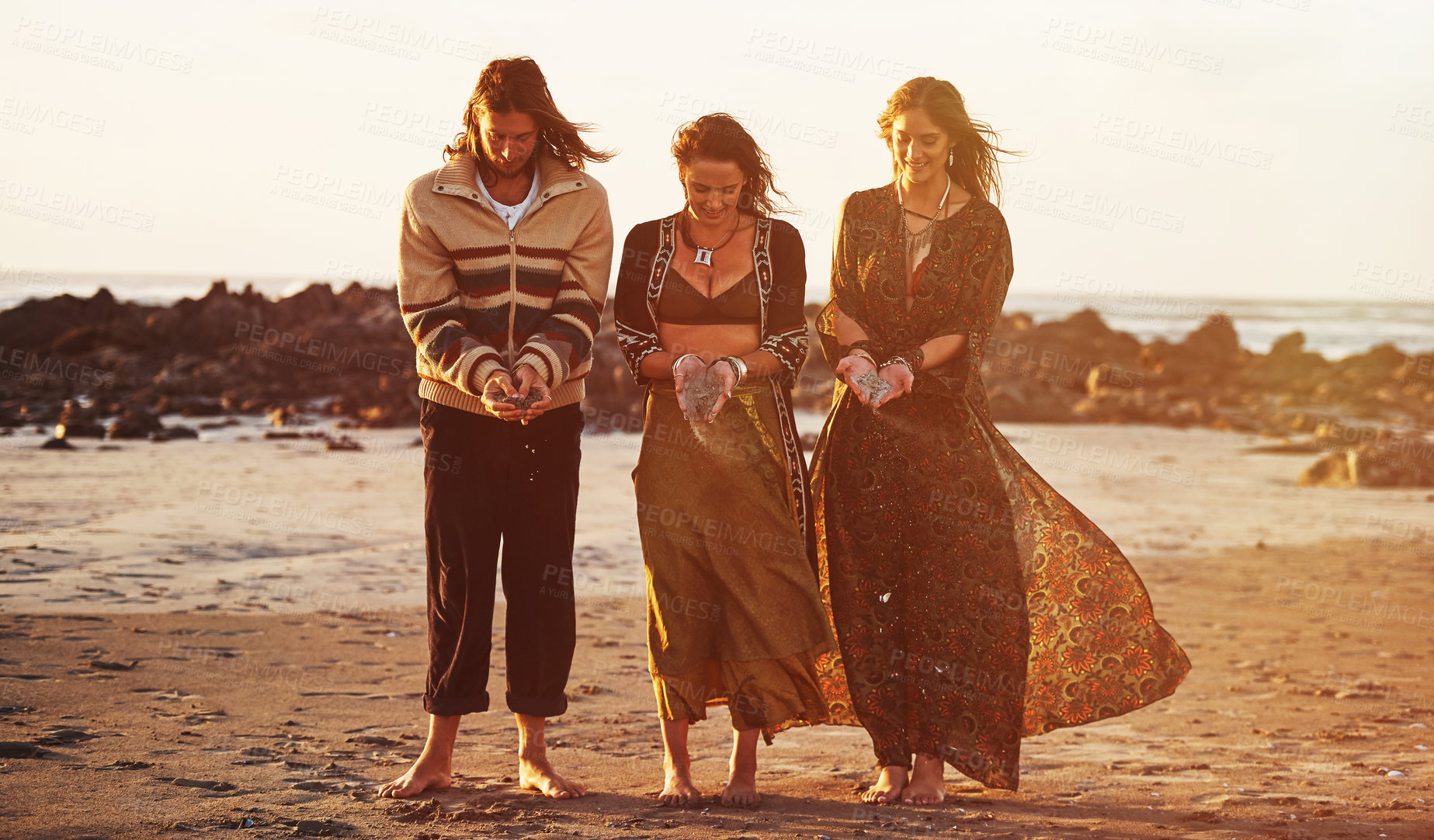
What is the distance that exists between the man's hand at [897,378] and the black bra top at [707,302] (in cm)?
41

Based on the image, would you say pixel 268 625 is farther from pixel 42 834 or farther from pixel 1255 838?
pixel 1255 838

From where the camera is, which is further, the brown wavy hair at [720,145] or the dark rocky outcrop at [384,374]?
the dark rocky outcrop at [384,374]

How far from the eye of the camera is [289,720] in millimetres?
4602

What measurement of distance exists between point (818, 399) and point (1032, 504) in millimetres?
12429

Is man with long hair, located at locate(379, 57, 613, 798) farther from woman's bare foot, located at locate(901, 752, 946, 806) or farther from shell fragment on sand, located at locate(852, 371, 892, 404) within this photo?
woman's bare foot, located at locate(901, 752, 946, 806)

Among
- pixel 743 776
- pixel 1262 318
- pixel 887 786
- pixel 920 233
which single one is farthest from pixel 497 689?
pixel 1262 318

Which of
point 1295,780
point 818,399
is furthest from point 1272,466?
point 1295,780

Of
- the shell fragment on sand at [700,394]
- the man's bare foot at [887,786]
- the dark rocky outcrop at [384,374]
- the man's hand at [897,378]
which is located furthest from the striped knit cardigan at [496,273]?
the dark rocky outcrop at [384,374]

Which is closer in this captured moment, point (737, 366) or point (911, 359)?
point (737, 366)

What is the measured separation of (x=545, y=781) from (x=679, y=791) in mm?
417

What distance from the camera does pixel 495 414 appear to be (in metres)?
3.55

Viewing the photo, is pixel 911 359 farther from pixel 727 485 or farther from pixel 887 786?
pixel 887 786

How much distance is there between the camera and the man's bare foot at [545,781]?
12.2 feet

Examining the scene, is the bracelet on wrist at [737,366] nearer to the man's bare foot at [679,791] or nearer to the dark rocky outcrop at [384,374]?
the man's bare foot at [679,791]
